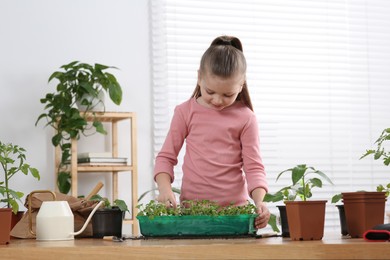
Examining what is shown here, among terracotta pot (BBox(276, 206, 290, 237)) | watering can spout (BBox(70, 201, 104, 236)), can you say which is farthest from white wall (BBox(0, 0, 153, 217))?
terracotta pot (BBox(276, 206, 290, 237))

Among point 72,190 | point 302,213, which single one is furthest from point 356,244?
point 72,190

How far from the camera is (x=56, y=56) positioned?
4.39 metres

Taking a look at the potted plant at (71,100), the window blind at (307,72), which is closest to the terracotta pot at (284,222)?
the potted plant at (71,100)

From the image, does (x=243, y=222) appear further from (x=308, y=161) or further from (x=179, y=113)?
(x=308, y=161)

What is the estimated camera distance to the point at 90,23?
4477 millimetres

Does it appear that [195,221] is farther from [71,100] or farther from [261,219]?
[71,100]

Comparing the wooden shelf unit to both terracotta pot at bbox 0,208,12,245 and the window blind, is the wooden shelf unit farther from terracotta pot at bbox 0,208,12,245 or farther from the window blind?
terracotta pot at bbox 0,208,12,245

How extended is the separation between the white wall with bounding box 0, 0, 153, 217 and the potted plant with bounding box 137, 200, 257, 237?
9.30 ft

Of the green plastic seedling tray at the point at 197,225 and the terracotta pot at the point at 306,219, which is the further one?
the green plastic seedling tray at the point at 197,225

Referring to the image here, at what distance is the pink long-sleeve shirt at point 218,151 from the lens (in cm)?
218

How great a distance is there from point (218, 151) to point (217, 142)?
29 millimetres

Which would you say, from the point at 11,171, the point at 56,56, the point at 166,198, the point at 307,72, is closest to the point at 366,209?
the point at 166,198

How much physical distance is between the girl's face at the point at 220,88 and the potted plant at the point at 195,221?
53 centimetres

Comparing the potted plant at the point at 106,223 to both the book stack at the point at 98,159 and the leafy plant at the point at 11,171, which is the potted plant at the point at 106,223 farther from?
the book stack at the point at 98,159
